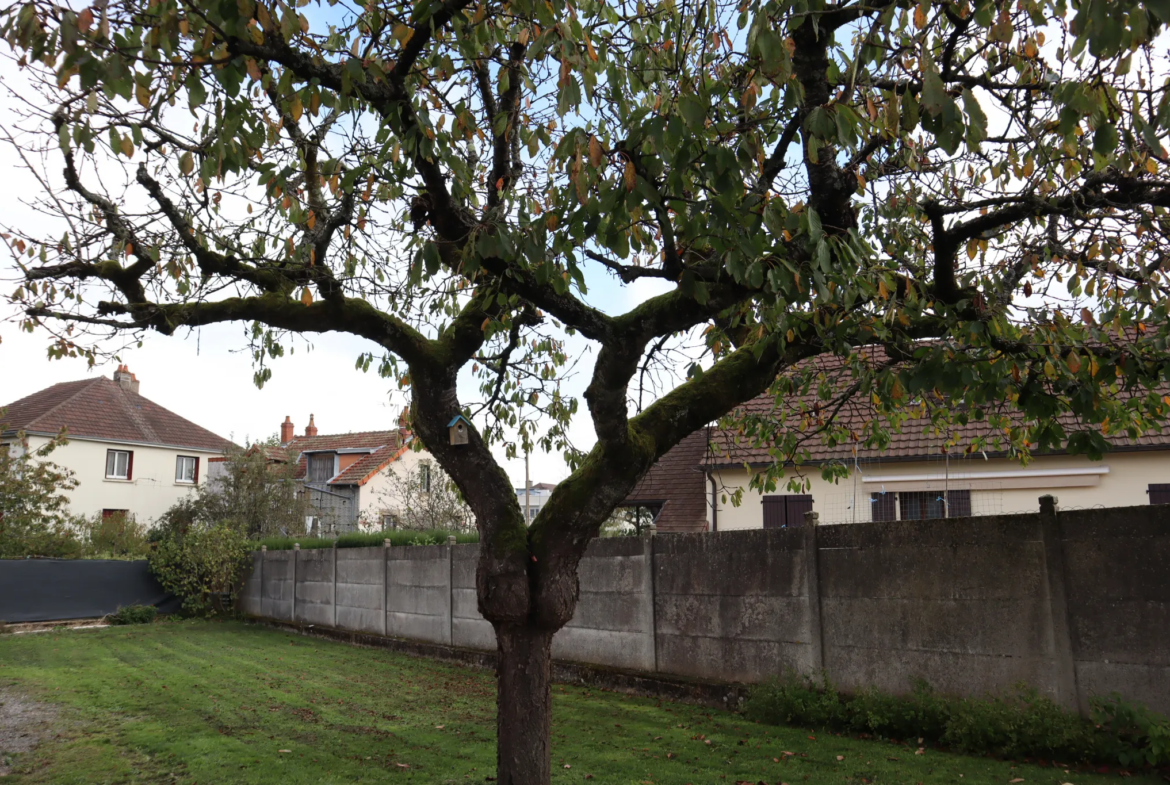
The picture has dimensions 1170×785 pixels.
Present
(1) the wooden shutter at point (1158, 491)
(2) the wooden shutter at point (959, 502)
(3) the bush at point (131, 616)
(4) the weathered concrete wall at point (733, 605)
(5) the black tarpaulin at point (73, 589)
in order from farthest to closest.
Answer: (3) the bush at point (131, 616), (5) the black tarpaulin at point (73, 589), (2) the wooden shutter at point (959, 502), (1) the wooden shutter at point (1158, 491), (4) the weathered concrete wall at point (733, 605)

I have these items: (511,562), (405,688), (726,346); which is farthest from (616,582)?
(511,562)

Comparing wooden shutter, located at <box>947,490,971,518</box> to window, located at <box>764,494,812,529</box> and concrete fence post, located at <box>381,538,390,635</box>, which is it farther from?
concrete fence post, located at <box>381,538,390,635</box>

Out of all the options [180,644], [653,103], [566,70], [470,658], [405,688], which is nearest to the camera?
[566,70]

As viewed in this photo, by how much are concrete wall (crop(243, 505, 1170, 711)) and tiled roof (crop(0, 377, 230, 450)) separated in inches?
1017

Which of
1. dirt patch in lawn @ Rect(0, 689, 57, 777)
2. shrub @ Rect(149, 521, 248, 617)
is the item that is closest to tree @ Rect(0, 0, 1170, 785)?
dirt patch in lawn @ Rect(0, 689, 57, 777)

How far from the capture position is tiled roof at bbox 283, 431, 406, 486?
36.4 meters

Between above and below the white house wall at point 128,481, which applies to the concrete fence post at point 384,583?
Answer: below

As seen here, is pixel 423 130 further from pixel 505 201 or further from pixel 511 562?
pixel 511 562

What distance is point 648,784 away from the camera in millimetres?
6203

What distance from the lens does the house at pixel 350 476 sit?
35.0 metres

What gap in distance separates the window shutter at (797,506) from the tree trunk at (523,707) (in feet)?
33.0

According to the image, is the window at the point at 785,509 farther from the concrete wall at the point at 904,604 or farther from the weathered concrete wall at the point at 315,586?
the weathered concrete wall at the point at 315,586

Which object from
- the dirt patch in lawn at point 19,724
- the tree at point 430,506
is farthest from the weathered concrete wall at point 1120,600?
the tree at point 430,506

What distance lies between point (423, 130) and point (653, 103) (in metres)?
2.22
